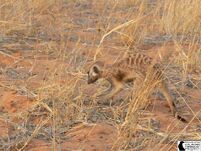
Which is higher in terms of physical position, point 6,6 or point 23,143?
point 6,6

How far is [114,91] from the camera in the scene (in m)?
3.75

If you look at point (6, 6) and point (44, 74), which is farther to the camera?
Answer: point (6, 6)

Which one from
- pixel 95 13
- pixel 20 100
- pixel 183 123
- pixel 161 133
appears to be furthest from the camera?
pixel 95 13

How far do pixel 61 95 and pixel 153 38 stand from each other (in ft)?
8.77

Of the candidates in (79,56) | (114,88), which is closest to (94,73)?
(114,88)

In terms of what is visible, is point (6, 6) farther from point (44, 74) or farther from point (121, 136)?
point (121, 136)

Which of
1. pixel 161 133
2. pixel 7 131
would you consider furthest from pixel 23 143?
pixel 161 133

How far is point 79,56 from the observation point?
4715mm

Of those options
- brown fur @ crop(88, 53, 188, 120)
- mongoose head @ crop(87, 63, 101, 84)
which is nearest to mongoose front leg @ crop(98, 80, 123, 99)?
brown fur @ crop(88, 53, 188, 120)

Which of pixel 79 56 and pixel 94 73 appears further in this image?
pixel 79 56

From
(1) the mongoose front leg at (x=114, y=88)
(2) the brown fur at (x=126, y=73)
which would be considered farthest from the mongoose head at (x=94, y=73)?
(1) the mongoose front leg at (x=114, y=88)

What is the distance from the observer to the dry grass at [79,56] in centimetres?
300

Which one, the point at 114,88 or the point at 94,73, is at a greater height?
the point at 94,73

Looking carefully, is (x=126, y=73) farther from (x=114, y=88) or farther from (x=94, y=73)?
(x=94, y=73)
